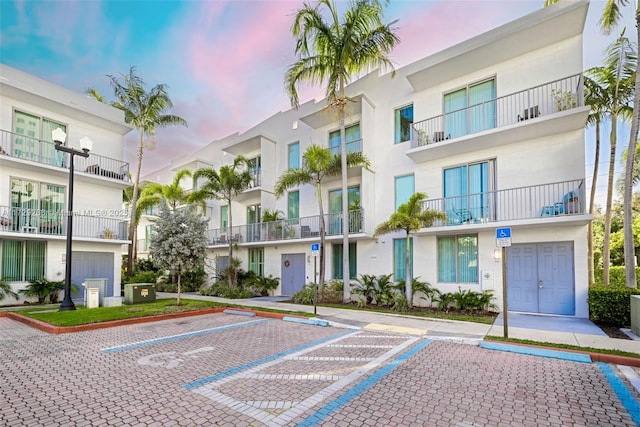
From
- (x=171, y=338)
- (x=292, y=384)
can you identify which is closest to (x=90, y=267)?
(x=171, y=338)

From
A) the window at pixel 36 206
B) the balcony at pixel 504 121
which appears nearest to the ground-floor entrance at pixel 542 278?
the balcony at pixel 504 121

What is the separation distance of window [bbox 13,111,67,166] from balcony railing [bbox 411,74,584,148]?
56.7 ft

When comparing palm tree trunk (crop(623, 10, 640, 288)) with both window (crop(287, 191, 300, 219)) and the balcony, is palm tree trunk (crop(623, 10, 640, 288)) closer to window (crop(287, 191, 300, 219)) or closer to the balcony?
the balcony

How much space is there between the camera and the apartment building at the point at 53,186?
14484 mm

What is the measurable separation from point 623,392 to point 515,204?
8.11 m

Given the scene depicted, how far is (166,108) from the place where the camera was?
21891 millimetres

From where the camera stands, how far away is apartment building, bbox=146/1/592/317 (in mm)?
11047

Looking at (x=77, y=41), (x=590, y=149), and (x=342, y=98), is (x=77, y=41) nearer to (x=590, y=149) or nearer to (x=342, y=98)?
(x=342, y=98)

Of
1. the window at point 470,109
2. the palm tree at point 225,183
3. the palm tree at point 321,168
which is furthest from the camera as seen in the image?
the palm tree at point 225,183

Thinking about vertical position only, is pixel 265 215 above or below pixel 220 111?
below

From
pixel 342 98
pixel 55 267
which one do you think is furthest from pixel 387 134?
pixel 55 267

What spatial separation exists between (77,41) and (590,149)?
26.4 m

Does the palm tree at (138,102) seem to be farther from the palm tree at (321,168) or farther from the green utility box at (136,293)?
the palm tree at (321,168)

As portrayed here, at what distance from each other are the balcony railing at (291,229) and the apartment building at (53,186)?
6247mm
